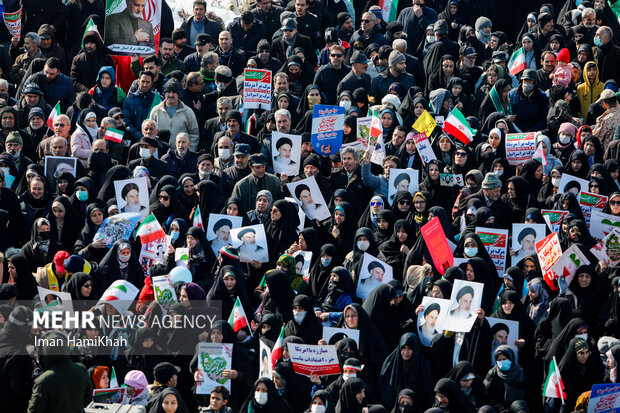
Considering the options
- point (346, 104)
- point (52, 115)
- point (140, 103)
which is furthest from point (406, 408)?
point (52, 115)

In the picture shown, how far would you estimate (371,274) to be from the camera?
1428 cm

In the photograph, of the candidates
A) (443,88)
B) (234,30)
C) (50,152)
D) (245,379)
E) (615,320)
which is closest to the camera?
(245,379)

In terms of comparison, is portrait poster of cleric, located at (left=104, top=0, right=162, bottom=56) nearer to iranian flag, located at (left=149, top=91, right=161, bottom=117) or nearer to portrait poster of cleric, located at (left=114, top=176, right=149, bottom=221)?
iranian flag, located at (left=149, top=91, right=161, bottom=117)

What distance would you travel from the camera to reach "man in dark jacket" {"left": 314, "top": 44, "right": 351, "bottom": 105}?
18219 mm

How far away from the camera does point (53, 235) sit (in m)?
15.1

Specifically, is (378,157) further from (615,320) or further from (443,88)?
(615,320)

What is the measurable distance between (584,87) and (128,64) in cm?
611

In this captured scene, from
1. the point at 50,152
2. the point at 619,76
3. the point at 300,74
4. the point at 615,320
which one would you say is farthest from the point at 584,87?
the point at 50,152

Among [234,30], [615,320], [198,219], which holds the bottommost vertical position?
[615,320]

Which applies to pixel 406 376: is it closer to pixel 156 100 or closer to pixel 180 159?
pixel 180 159

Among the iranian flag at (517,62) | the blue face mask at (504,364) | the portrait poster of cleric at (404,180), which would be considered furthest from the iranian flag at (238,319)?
the iranian flag at (517,62)

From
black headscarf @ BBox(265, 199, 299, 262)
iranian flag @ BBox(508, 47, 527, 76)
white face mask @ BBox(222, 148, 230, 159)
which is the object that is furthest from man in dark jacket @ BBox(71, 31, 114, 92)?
iranian flag @ BBox(508, 47, 527, 76)

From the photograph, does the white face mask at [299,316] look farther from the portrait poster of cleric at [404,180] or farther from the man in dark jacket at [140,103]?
the man in dark jacket at [140,103]

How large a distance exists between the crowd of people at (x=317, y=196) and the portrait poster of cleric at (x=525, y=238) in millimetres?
41
